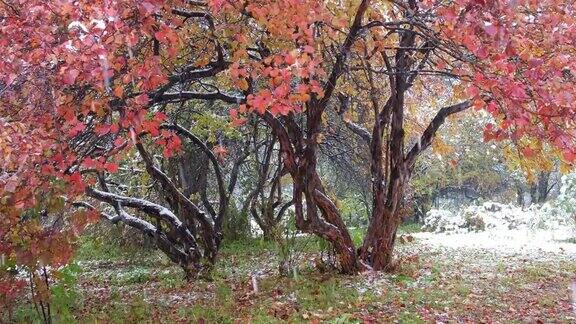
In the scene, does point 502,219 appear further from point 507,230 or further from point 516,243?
point 516,243

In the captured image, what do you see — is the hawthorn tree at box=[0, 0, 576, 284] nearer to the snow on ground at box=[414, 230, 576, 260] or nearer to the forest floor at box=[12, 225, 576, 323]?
the forest floor at box=[12, 225, 576, 323]

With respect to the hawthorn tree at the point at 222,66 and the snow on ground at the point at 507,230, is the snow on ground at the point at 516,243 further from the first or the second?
the hawthorn tree at the point at 222,66

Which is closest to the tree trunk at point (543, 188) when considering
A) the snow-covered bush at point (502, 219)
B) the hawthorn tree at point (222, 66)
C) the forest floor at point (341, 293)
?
the snow-covered bush at point (502, 219)

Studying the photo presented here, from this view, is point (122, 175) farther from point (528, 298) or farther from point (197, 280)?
point (528, 298)

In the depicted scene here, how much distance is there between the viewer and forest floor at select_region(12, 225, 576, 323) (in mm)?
5996

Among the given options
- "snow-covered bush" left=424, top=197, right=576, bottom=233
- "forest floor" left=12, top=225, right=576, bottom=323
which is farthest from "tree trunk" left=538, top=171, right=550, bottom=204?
"forest floor" left=12, top=225, right=576, bottom=323

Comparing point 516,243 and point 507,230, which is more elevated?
point 507,230

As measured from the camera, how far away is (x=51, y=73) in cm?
470

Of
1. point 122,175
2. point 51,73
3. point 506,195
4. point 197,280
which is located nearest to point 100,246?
point 122,175

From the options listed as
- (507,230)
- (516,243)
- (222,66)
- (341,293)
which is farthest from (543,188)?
(222,66)

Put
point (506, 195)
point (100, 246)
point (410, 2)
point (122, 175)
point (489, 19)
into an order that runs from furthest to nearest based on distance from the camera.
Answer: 1. point (506, 195)
2. point (100, 246)
3. point (122, 175)
4. point (410, 2)
5. point (489, 19)

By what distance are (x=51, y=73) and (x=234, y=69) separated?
1.54m

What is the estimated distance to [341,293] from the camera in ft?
22.3

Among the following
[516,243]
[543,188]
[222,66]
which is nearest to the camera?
[222,66]
